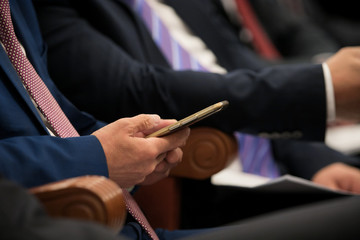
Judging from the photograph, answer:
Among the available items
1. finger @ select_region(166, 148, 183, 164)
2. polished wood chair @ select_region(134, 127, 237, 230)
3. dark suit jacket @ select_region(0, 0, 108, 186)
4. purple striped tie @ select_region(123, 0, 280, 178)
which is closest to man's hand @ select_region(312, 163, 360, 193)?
purple striped tie @ select_region(123, 0, 280, 178)

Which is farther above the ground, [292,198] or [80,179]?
[80,179]

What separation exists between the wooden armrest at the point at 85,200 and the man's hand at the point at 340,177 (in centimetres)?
67

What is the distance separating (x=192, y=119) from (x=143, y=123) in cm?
7

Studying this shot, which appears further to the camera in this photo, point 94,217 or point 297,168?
point 297,168

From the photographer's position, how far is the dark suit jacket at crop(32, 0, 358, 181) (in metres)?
0.88

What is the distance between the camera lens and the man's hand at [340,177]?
3.24 ft

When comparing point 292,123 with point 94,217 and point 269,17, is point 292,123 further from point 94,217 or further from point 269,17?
point 269,17

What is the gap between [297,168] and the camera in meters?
1.17

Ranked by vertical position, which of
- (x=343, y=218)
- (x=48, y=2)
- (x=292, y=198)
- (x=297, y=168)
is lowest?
(x=297, y=168)

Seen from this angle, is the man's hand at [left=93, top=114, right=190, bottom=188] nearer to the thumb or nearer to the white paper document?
the thumb

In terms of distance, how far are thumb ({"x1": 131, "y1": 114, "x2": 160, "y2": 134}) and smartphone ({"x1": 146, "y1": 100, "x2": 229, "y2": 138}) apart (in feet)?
0.05

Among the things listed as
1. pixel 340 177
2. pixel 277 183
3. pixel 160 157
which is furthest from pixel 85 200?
pixel 340 177

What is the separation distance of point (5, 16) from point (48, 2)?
11.3 inches

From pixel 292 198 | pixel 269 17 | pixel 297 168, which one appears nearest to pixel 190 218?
pixel 292 198
